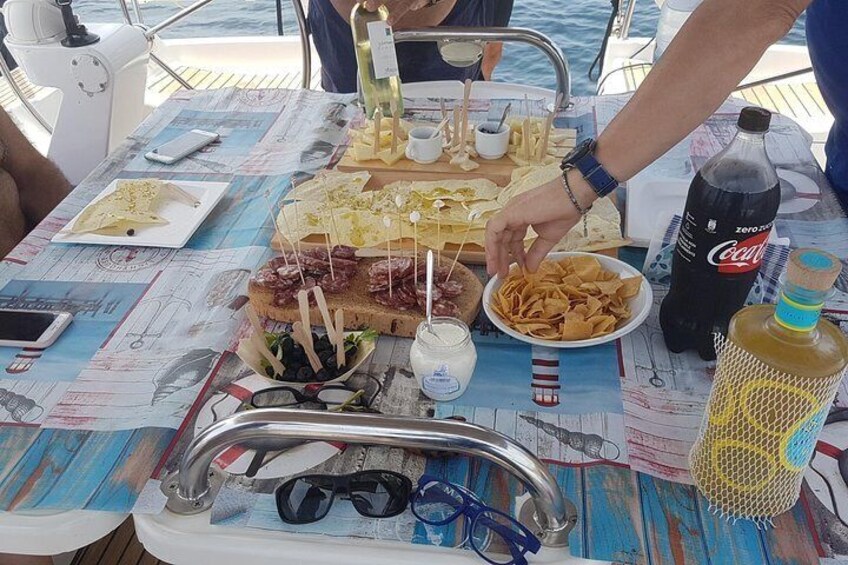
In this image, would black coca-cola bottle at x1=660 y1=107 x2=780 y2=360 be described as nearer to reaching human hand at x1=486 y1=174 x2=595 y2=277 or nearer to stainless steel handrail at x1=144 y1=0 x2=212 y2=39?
reaching human hand at x1=486 y1=174 x2=595 y2=277

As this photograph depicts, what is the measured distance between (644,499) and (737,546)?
107mm

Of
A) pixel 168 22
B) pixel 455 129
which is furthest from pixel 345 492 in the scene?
pixel 168 22

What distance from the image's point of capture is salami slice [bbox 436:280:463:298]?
112cm

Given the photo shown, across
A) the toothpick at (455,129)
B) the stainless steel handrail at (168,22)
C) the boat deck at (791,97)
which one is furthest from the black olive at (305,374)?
the boat deck at (791,97)

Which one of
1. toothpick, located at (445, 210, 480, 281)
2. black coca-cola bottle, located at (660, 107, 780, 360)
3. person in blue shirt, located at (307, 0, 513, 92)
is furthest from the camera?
person in blue shirt, located at (307, 0, 513, 92)

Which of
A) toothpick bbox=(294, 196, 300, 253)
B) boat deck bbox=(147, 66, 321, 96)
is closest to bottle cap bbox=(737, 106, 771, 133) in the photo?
toothpick bbox=(294, 196, 300, 253)

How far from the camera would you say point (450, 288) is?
1.12 metres

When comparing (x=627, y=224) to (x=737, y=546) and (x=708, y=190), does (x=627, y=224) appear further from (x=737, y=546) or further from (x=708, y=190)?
(x=737, y=546)

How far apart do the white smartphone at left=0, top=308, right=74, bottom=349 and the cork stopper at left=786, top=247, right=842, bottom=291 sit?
3.44 ft

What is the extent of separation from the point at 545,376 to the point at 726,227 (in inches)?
12.9

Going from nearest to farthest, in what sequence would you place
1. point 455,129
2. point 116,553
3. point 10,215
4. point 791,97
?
point 116,553 < point 10,215 < point 455,129 < point 791,97

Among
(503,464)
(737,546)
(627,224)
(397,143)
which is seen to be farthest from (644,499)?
(397,143)

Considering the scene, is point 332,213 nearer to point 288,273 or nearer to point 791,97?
point 288,273

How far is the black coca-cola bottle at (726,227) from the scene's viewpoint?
2.79 ft
